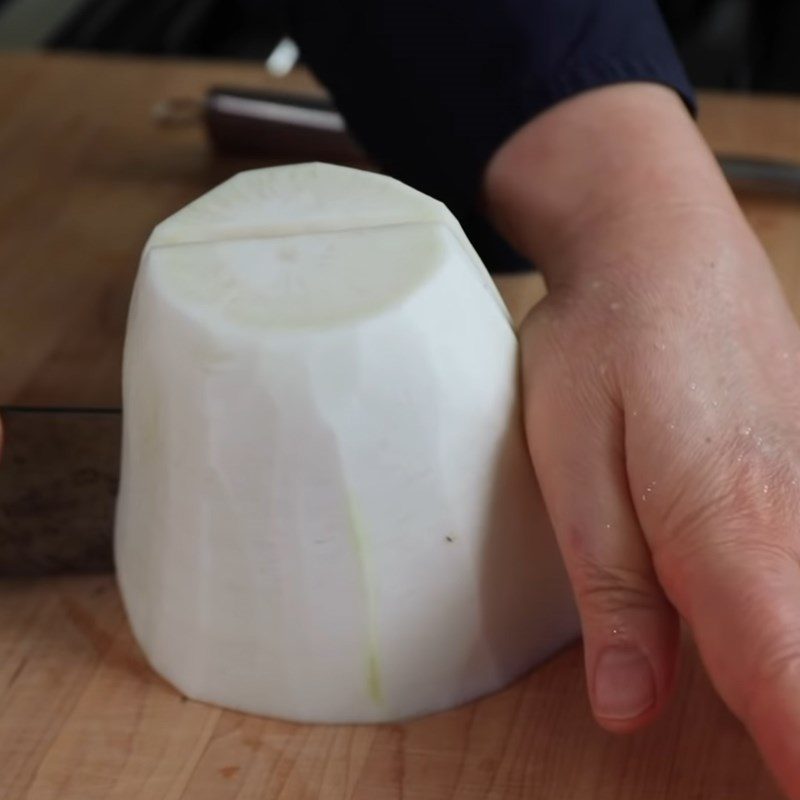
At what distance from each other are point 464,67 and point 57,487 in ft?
1.43

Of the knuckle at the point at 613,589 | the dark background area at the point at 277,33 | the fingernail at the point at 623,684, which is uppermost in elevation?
the knuckle at the point at 613,589

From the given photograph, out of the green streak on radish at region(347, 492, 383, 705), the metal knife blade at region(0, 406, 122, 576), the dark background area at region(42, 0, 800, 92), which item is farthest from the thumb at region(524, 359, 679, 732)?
the dark background area at region(42, 0, 800, 92)

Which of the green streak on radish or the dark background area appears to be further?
the dark background area

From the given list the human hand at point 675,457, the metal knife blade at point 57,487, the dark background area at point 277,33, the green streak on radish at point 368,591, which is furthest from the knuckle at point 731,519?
the dark background area at point 277,33

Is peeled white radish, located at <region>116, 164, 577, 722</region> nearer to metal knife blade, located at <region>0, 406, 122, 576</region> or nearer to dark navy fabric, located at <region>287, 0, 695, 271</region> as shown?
metal knife blade, located at <region>0, 406, 122, 576</region>

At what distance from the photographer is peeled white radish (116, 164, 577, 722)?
2.01ft

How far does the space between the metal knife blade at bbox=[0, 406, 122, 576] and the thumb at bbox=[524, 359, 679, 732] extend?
0.26 metres

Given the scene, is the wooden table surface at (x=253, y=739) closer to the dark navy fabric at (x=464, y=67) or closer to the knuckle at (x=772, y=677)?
the knuckle at (x=772, y=677)

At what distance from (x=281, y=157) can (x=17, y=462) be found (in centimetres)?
58

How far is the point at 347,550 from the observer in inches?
25.1

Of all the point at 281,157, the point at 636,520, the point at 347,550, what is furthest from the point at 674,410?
the point at 281,157

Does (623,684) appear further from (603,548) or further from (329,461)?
(329,461)

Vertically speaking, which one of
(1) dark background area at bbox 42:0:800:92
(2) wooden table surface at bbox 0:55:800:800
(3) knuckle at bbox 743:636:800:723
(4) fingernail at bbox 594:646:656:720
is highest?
(3) knuckle at bbox 743:636:800:723

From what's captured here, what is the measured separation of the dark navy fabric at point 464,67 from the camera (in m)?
0.91
